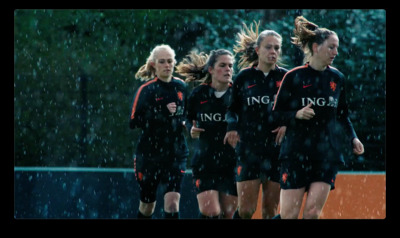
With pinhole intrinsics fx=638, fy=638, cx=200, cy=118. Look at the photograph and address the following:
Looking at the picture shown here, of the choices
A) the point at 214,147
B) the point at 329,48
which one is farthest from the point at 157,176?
the point at 329,48

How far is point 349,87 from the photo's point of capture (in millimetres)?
9492

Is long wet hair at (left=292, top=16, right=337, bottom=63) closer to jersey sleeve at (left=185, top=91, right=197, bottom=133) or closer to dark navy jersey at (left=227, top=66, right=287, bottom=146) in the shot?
dark navy jersey at (left=227, top=66, right=287, bottom=146)

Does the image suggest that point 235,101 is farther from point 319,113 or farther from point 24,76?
point 24,76

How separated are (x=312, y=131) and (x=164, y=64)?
2.07 meters

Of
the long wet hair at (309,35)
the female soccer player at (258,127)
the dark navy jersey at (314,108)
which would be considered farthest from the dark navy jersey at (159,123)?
the long wet hair at (309,35)

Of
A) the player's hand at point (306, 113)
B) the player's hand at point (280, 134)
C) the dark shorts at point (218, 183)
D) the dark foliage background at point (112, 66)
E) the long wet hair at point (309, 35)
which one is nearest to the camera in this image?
the player's hand at point (306, 113)

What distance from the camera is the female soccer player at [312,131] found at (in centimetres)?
485

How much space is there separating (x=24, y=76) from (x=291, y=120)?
280 inches

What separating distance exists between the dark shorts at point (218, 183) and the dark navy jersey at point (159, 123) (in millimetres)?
422

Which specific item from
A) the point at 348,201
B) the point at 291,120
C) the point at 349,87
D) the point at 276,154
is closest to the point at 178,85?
the point at 276,154

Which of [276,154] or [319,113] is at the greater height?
[319,113]

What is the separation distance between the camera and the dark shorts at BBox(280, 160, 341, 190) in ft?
15.9

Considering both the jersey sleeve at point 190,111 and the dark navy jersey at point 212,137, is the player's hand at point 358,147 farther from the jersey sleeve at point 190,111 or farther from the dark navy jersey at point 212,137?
the jersey sleeve at point 190,111

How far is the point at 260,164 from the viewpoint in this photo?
18.8ft
